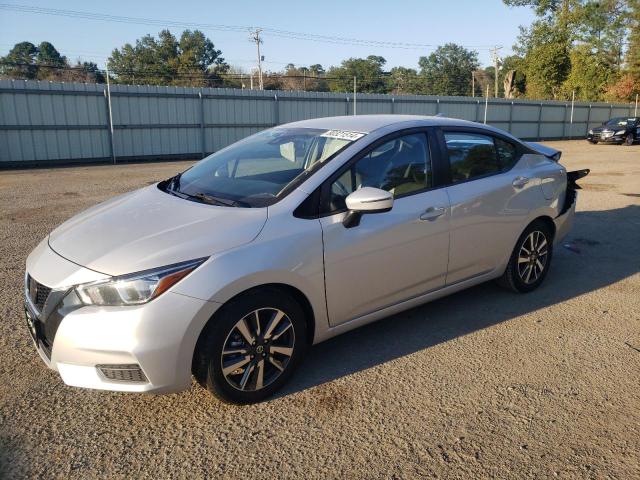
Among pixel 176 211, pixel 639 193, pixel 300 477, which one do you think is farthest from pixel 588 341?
pixel 639 193

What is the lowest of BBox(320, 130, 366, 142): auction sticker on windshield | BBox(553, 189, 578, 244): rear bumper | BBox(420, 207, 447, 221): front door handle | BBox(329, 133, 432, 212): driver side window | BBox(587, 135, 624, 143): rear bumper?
BBox(587, 135, 624, 143): rear bumper

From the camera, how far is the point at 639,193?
10.7m

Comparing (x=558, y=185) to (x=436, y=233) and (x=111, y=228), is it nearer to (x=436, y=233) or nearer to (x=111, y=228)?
(x=436, y=233)

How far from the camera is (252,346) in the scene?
298cm

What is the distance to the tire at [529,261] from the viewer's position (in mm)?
4633

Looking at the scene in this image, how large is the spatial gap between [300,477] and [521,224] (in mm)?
2996

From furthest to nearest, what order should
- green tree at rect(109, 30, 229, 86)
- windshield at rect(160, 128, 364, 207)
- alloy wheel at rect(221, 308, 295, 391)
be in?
green tree at rect(109, 30, 229, 86)
windshield at rect(160, 128, 364, 207)
alloy wheel at rect(221, 308, 295, 391)

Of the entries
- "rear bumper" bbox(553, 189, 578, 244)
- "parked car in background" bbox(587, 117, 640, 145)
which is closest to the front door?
"rear bumper" bbox(553, 189, 578, 244)

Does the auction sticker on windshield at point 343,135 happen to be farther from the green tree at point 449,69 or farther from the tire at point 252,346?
the green tree at point 449,69

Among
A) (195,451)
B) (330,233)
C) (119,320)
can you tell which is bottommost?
(195,451)

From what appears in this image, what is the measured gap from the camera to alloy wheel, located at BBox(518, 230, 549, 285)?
468 cm

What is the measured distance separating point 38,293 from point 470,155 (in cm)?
321

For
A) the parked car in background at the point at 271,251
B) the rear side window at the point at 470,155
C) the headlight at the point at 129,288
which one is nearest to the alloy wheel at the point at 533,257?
the parked car in background at the point at 271,251

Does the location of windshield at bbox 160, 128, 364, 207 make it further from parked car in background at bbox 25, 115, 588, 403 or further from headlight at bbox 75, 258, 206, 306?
headlight at bbox 75, 258, 206, 306
